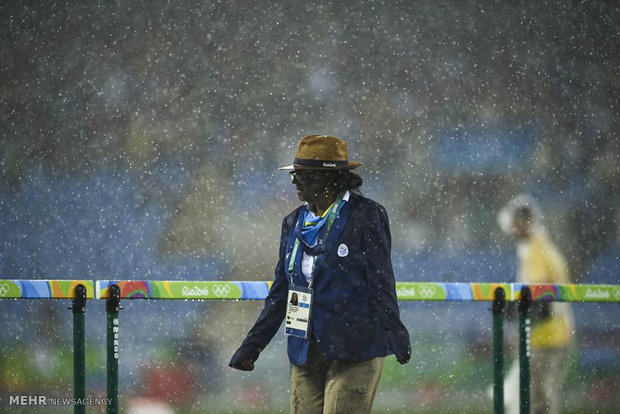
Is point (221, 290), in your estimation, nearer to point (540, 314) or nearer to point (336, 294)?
point (336, 294)

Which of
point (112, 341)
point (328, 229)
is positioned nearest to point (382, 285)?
point (328, 229)

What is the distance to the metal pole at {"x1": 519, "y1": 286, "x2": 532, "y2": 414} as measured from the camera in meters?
5.62

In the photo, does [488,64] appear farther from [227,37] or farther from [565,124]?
[227,37]

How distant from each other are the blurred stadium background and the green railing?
8.28 feet

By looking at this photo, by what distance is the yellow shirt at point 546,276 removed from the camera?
21.4ft

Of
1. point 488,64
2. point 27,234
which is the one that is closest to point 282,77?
point 488,64

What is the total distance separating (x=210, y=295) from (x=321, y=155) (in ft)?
5.37

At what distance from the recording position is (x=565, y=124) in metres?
8.77

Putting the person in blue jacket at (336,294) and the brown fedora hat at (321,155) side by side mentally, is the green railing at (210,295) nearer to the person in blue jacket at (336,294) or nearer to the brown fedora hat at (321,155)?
the person in blue jacket at (336,294)

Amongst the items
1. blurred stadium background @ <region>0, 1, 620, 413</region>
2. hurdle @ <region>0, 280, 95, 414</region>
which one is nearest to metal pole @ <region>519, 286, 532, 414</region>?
hurdle @ <region>0, 280, 95, 414</region>

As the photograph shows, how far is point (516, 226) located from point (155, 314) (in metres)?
3.32

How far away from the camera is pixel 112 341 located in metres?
5.08

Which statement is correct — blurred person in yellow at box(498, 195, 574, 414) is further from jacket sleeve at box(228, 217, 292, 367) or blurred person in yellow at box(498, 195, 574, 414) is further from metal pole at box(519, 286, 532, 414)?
jacket sleeve at box(228, 217, 292, 367)

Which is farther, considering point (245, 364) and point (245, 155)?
point (245, 155)
